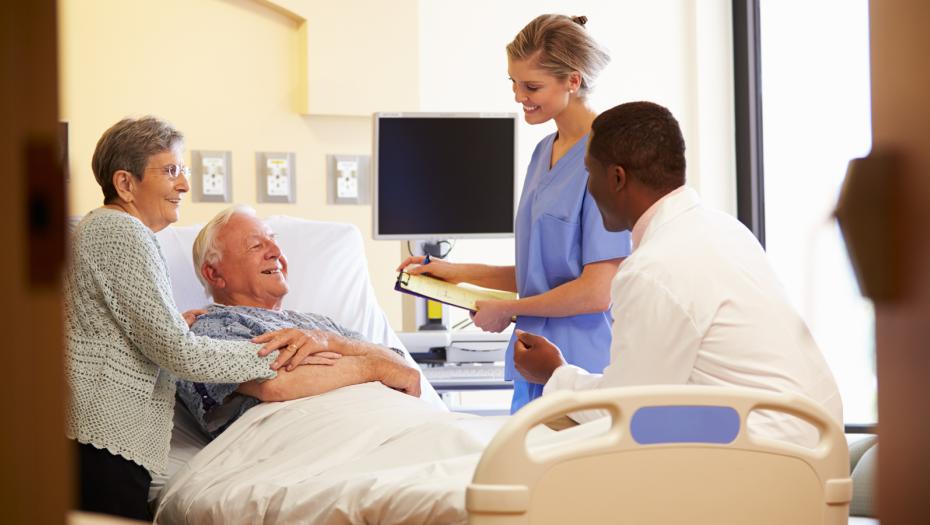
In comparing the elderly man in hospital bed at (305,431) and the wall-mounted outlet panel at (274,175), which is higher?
the wall-mounted outlet panel at (274,175)

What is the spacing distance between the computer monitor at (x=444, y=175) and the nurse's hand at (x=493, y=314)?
102 cm

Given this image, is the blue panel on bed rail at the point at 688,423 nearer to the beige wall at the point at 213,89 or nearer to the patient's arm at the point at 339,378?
the patient's arm at the point at 339,378

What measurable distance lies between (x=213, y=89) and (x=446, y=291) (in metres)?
1.61

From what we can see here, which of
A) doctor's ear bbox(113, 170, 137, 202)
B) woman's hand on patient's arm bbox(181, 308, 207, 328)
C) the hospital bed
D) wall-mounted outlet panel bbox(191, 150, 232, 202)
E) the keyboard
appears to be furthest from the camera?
wall-mounted outlet panel bbox(191, 150, 232, 202)

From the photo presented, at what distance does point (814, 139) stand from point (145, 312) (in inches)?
123

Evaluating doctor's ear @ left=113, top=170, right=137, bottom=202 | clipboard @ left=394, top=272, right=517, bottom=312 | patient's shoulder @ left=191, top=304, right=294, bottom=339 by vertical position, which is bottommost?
patient's shoulder @ left=191, top=304, right=294, bottom=339

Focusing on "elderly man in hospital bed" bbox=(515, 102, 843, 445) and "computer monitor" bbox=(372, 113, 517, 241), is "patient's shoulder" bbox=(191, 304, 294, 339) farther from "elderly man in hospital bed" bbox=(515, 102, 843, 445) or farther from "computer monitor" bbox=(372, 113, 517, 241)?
"elderly man in hospital bed" bbox=(515, 102, 843, 445)

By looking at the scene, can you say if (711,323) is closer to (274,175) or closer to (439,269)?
(439,269)

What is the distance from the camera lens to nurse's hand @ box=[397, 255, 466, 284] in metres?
2.84

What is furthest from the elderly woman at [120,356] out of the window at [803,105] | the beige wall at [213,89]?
the window at [803,105]

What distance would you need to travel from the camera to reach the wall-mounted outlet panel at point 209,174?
386cm

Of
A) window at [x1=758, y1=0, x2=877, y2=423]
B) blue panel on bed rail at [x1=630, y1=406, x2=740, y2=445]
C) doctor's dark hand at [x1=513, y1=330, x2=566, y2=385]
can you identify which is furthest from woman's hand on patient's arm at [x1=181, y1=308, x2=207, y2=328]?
window at [x1=758, y1=0, x2=877, y2=423]

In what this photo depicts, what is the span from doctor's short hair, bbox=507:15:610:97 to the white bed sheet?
87 centimetres

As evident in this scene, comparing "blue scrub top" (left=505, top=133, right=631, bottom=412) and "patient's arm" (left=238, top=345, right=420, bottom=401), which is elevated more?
"blue scrub top" (left=505, top=133, right=631, bottom=412)
